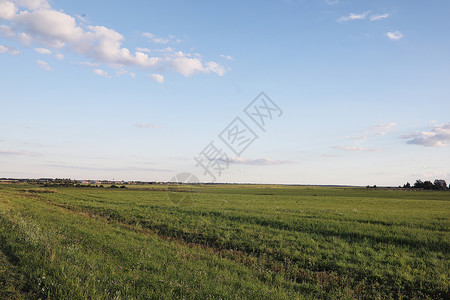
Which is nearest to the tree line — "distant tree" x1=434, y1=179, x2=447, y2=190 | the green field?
"distant tree" x1=434, y1=179, x2=447, y2=190

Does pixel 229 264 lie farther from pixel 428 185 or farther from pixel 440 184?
pixel 440 184

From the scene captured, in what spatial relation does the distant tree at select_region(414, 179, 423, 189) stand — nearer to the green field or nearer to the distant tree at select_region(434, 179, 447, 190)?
the distant tree at select_region(434, 179, 447, 190)

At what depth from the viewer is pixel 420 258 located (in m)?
12.2

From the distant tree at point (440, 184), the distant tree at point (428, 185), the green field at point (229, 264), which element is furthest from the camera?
the distant tree at point (428, 185)

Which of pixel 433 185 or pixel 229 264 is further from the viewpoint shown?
pixel 433 185

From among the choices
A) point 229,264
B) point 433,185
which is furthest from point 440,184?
point 229,264

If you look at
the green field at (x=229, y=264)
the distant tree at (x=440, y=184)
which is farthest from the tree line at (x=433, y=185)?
the green field at (x=229, y=264)

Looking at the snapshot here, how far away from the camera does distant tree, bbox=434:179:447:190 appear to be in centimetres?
15000

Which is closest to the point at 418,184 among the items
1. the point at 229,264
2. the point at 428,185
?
the point at 428,185

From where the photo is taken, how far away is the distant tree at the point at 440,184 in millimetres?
150000

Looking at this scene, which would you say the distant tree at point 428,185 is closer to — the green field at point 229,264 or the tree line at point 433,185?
the tree line at point 433,185

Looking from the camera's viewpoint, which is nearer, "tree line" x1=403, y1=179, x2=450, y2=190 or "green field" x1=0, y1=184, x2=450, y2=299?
"green field" x1=0, y1=184, x2=450, y2=299

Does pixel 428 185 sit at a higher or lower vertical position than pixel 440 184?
lower

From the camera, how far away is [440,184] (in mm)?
154750
